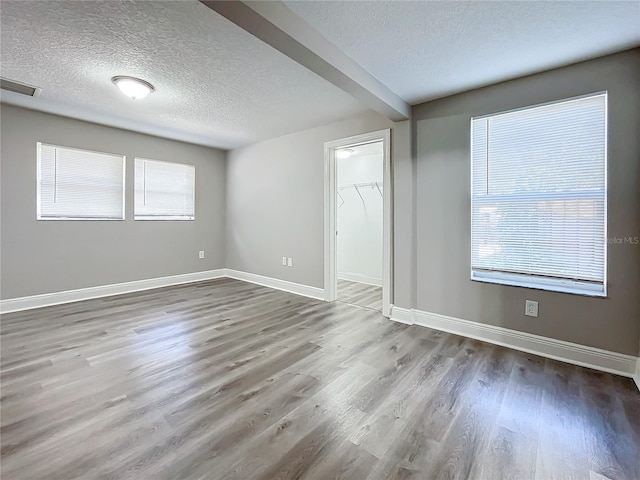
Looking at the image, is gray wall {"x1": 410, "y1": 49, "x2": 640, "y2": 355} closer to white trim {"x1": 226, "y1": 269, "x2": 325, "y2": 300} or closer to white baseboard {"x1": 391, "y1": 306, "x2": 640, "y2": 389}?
white baseboard {"x1": 391, "y1": 306, "x2": 640, "y2": 389}

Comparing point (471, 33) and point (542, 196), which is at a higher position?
point (471, 33)

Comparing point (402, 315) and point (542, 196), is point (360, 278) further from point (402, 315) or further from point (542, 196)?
point (542, 196)

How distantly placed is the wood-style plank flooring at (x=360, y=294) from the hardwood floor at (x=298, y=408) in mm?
1004

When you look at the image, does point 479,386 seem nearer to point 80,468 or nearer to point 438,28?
point 80,468

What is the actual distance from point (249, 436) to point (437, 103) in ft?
10.9

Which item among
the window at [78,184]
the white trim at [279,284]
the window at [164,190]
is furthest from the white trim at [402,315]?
the window at [78,184]

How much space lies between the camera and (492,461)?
140 centimetres

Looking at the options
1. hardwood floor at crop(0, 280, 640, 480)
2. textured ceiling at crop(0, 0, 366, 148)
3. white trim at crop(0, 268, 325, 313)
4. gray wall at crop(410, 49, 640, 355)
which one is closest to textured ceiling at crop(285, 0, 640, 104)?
gray wall at crop(410, 49, 640, 355)

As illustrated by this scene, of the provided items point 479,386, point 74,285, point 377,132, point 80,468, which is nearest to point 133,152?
point 74,285

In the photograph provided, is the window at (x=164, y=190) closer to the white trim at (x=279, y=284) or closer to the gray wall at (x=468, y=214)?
the white trim at (x=279, y=284)

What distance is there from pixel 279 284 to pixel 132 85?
10.4 feet

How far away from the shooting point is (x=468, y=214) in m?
2.92

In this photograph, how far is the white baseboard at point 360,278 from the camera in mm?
5203

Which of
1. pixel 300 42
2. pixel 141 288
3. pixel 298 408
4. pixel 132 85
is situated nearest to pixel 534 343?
pixel 298 408
